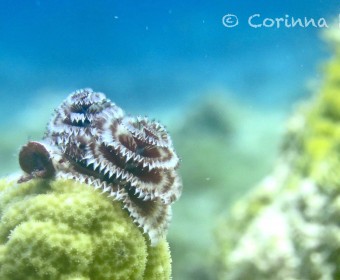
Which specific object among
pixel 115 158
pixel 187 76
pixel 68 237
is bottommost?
pixel 68 237

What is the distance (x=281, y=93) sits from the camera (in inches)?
909

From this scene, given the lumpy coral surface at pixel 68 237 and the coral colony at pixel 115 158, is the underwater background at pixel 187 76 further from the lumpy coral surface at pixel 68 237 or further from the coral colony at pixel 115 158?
the lumpy coral surface at pixel 68 237

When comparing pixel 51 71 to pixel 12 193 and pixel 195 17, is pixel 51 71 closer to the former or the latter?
pixel 195 17

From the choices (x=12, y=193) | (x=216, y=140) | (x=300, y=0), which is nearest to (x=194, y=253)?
(x=216, y=140)

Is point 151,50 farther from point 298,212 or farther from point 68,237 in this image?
point 68,237

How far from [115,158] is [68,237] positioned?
0.45m

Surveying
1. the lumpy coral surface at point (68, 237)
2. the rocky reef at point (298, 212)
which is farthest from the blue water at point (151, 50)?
the lumpy coral surface at point (68, 237)

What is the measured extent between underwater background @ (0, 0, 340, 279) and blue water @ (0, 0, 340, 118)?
10cm

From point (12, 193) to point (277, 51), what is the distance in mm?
31567

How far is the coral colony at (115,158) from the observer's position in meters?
2.43

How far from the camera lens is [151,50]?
135 ft

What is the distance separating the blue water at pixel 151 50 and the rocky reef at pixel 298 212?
16289mm

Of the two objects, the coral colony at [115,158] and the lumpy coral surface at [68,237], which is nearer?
the lumpy coral surface at [68,237]

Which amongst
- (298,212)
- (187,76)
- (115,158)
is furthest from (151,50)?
(115,158)
